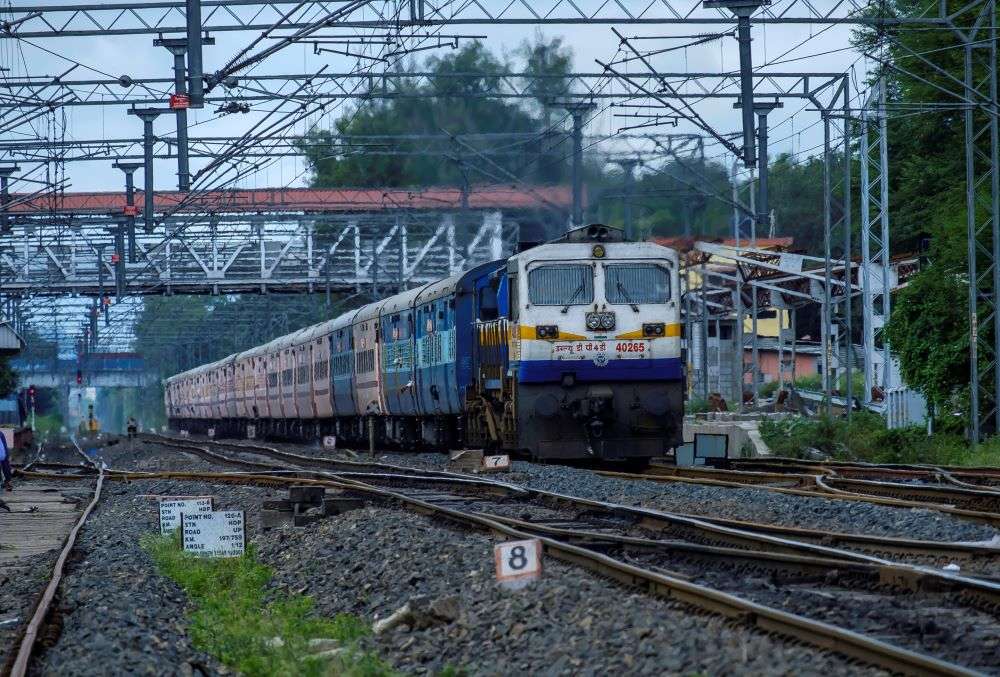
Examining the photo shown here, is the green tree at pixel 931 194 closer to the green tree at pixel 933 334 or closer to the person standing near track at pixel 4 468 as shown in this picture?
the green tree at pixel 933 334

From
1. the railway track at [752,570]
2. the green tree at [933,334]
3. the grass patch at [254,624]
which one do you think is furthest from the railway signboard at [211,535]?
the green tree at [933,334]

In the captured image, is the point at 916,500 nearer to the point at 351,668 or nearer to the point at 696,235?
the point at 351,668

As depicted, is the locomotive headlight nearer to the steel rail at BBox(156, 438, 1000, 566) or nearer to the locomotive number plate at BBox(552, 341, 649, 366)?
the locomotive number plate at BBox(552, 341, 649, 366)

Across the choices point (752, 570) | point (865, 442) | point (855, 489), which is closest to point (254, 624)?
point (752, 570)

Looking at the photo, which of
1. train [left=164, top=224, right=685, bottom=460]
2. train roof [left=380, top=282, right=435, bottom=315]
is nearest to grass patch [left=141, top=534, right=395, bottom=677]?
train [left=164, top=224, right=685, bottom=460]

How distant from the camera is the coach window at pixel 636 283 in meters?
20.6

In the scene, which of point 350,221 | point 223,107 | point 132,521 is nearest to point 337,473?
point 132,521

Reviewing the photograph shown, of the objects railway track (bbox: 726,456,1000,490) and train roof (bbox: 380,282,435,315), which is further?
train roof (bbox: 380,282,435,315)

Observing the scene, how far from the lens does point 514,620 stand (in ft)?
28.3

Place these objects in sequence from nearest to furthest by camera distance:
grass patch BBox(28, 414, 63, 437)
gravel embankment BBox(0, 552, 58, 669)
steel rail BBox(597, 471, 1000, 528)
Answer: gravel embankment BBox(0, 552, 58, 669)
steel rail BBox(597, 471, 1000, 528)
grass patch BBox(28, 414, 63, 437)

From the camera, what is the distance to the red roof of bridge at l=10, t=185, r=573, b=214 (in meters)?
37.8

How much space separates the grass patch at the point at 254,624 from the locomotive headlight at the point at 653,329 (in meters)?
7.80

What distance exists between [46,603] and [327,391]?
27.5m

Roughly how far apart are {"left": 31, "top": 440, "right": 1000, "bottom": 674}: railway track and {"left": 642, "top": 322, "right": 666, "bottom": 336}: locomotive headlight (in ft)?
14.2
